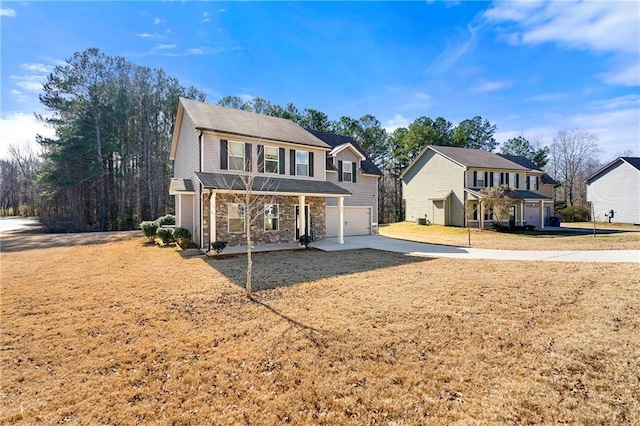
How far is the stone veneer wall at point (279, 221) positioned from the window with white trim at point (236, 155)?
5.93 feet

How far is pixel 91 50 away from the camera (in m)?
25.7

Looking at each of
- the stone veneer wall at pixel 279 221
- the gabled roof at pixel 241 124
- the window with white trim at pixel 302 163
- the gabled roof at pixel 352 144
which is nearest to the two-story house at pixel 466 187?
the gabled roof at pixel 352 144

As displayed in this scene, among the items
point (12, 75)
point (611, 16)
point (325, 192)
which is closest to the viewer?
point (611, 16)

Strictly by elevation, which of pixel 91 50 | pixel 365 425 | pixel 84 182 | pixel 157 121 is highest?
pixel 91 50

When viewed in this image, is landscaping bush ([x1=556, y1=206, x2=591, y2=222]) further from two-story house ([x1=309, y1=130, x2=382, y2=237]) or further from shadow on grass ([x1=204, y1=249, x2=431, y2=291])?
shadow on grass ([x1=204, y1=249, x2=431, y2=291])

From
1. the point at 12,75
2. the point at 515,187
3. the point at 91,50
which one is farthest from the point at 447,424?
the point at 91,50

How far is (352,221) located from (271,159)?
7.70 m

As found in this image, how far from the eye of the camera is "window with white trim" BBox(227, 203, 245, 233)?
14.1m

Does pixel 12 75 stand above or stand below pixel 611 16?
above

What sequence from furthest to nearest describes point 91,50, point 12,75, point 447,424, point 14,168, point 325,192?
point 14,168 < point 91,50 < point 12,75 < point 325,192 < point 447,424

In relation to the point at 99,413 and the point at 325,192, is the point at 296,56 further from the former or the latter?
the point at 99,413

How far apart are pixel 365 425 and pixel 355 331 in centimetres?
212

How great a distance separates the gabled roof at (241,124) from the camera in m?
14.5

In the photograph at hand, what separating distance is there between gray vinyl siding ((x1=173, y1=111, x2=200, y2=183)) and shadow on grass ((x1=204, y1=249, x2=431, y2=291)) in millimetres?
6379
